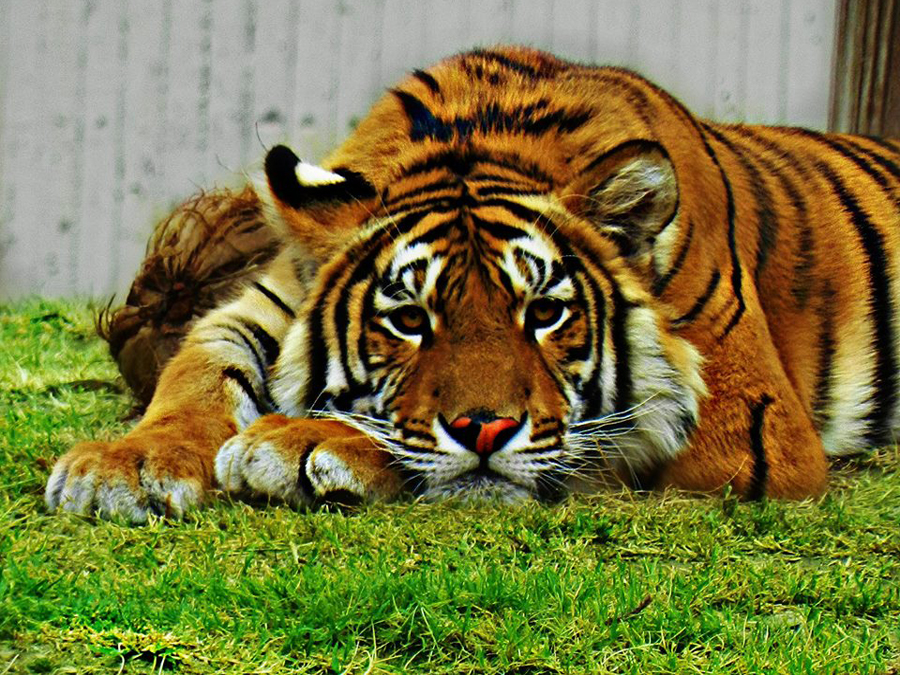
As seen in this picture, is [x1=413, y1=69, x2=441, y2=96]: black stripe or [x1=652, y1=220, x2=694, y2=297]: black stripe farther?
[x1=413, y1=69, x2=441, y2=96]: black stripe

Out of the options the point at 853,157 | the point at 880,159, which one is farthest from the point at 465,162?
the point at 880,159

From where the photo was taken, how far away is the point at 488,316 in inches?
113

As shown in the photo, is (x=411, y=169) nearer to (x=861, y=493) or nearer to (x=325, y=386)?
(x=325, y=386)

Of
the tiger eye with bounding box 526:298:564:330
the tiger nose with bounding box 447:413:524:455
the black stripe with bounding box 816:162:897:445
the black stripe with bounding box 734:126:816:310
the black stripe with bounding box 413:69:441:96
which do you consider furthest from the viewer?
the black stripe with bounding box 816:162:897:445

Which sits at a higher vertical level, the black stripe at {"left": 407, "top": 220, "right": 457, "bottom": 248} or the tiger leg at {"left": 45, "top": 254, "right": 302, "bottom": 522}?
the black stripe at {"left": 407, "top": 220, "right": 457, "bottom": 248}

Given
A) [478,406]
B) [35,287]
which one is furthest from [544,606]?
[35,287]

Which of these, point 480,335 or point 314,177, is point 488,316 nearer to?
point 480,335

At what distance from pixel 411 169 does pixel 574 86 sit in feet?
1.78

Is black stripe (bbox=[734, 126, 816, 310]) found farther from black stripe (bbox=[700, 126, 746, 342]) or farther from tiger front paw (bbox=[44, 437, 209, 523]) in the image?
tiger front paw (bbox=[44, 437, 209, 523])

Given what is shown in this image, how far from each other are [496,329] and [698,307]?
0.61m

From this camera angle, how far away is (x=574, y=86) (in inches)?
134

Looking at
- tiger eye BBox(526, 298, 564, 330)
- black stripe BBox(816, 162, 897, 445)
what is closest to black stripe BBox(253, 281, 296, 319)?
tiger eye BBox(526, 298, 564, 330)

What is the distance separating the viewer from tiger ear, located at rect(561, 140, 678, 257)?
118 inches

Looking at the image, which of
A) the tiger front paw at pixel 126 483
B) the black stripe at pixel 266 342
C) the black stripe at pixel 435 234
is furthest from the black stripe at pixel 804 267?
the tiger front paw at pixel 126 483
